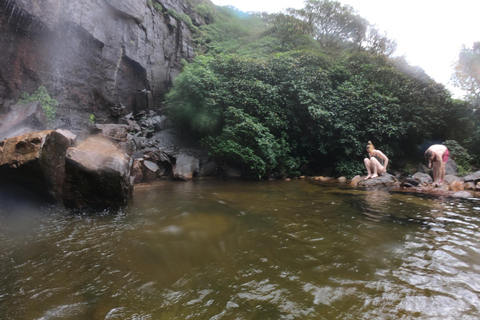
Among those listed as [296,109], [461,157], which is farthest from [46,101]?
[461,157]

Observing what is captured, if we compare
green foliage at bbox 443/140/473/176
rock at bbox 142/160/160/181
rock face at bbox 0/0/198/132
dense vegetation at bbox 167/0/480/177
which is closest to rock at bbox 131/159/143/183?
rock at bbox 142/160/160/181

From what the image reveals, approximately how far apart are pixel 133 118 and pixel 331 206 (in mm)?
13924

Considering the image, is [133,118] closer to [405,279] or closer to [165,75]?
[165,75]

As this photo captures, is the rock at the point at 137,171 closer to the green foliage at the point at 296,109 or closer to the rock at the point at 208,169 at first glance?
the rock at the point at 208,169

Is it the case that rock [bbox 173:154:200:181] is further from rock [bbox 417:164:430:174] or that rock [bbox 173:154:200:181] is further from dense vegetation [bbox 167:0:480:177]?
rock [bbox 417:164:430:174]

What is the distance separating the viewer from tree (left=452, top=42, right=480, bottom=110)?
19.7 metres

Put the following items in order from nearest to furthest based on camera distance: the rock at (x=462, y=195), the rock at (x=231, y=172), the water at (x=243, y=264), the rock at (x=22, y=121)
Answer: the water at (x=243, y=264)
the rock at (x=462, y=195)
the rock at (x=22, y=121)
the rock at (x=231, y=172)

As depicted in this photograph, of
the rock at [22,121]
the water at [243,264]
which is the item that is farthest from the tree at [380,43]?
the rock at [22,121]

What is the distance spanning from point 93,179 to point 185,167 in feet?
19.5

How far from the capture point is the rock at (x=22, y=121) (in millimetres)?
7773

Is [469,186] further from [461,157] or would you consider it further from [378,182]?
[461,157]

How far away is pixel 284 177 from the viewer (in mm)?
11594

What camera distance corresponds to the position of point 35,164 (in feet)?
16.0

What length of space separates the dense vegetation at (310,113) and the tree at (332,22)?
14.3 metres
